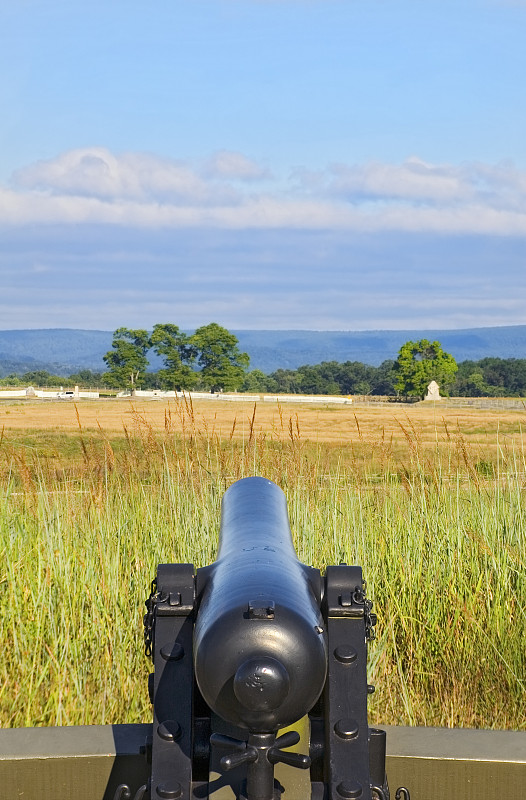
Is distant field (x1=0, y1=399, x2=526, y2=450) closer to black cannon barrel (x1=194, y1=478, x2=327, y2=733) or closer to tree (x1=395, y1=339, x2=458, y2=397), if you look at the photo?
black cannon barrel (x1=194, y1=478, x2=327, y2=733)

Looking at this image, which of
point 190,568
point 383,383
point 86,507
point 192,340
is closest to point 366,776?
point 190,568

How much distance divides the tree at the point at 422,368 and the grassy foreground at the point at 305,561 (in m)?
87.4

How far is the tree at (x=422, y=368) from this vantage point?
92375mm

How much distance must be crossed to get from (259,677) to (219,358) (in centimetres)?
9874

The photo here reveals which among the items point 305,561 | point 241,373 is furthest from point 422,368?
point 305,561

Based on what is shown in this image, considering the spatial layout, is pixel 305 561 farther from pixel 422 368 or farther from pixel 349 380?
pixel 349 380

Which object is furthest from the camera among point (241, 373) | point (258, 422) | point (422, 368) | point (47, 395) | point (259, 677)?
point (241, 373)

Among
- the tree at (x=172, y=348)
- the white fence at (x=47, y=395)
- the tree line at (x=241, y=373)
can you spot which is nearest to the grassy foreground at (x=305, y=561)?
the white fence at (x=47, y=395)

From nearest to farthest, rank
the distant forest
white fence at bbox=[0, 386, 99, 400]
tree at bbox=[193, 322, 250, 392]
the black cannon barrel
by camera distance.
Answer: the black cannon barrel
white fence at bbox=[0, 386, 99, 400]
tree at bbox=[193, 322, 250, 392]
the distant forest

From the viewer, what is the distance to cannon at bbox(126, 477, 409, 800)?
141 centimetres

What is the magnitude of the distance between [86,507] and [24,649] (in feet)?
4.07

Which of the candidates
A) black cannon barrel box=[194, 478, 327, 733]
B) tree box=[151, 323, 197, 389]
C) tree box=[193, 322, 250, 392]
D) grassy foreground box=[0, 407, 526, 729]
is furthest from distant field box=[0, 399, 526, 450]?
tree box=[151, 323, 197, 389]

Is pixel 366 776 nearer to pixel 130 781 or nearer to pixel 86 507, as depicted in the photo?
pixel 130 781

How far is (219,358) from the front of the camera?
9988cm
